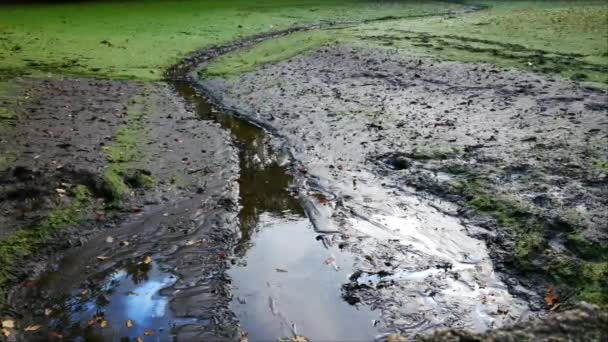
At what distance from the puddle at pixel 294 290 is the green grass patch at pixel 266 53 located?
7316 mm

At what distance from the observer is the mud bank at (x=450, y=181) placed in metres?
4.50

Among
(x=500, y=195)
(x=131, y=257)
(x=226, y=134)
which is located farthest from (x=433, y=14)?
(x=131, y=257)

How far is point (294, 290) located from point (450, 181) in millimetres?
2565

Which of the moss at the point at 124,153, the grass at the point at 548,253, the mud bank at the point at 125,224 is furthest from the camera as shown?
the moss at the point at 124,153

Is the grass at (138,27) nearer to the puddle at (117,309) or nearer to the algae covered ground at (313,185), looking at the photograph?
the algae covered ground at (313,185)

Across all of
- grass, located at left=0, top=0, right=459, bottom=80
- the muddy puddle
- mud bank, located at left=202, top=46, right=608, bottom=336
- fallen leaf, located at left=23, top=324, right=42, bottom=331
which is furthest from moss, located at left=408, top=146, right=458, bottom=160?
grass, located at left=0, top=0, right=459, bottom=80

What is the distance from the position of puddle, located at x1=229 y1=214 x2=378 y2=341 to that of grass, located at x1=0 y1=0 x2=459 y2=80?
24.1 feet

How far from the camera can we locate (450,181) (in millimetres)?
6293

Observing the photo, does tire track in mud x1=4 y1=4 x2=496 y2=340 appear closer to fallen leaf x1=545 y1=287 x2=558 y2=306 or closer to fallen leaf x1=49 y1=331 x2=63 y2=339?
fallen leaf x1=49 y1=331 x2=63 y2=339

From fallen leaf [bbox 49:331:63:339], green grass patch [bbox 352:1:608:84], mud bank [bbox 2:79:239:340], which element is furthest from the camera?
green grass patch [bbox 352:1:608:84]

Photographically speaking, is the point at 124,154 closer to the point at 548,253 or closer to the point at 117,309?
the point at 117,309

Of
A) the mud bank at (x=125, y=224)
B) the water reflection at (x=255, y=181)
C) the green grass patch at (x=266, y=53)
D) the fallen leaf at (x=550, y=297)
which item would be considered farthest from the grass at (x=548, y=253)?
the green grass patch at (x=266, y=53)

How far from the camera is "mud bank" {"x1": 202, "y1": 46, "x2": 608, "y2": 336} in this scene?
4.50 m

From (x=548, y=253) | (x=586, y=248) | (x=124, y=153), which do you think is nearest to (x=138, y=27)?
(x=124, y=153)
